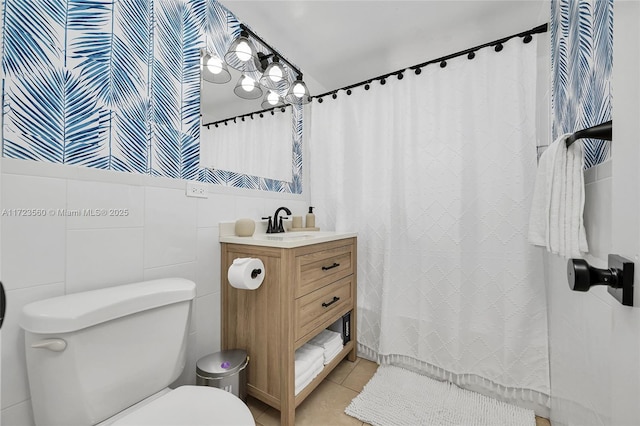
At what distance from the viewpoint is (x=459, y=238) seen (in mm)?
1513

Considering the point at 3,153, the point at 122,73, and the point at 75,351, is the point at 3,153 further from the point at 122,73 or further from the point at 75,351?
the point at 75,351

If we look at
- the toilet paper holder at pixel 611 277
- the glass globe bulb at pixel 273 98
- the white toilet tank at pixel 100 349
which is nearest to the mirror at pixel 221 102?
the glass globe bulb at pixel 273 98

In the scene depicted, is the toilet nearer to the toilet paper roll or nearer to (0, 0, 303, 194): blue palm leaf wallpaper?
the toilet paper roll

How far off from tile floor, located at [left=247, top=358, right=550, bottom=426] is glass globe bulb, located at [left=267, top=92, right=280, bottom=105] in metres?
1.86

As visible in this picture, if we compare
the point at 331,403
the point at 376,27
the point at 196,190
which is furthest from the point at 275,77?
the point at 331,403

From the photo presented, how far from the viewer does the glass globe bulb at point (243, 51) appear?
1404 mm

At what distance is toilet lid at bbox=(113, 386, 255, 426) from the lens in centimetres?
76

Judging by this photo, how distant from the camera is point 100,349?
30.5 inches

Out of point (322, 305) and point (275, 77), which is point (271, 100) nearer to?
point (275, 77)

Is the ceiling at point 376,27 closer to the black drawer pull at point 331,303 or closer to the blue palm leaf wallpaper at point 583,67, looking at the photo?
the blue palm leaf wallpaper at point 583,67

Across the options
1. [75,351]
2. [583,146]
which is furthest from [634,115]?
[75,351]

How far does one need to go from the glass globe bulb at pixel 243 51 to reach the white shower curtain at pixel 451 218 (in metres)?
0.76

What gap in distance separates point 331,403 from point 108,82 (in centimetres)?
184

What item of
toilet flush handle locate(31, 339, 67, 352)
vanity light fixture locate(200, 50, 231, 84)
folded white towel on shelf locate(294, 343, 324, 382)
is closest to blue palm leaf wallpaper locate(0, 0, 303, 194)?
vanity light fixture locate(200, 50, 231, 84)
